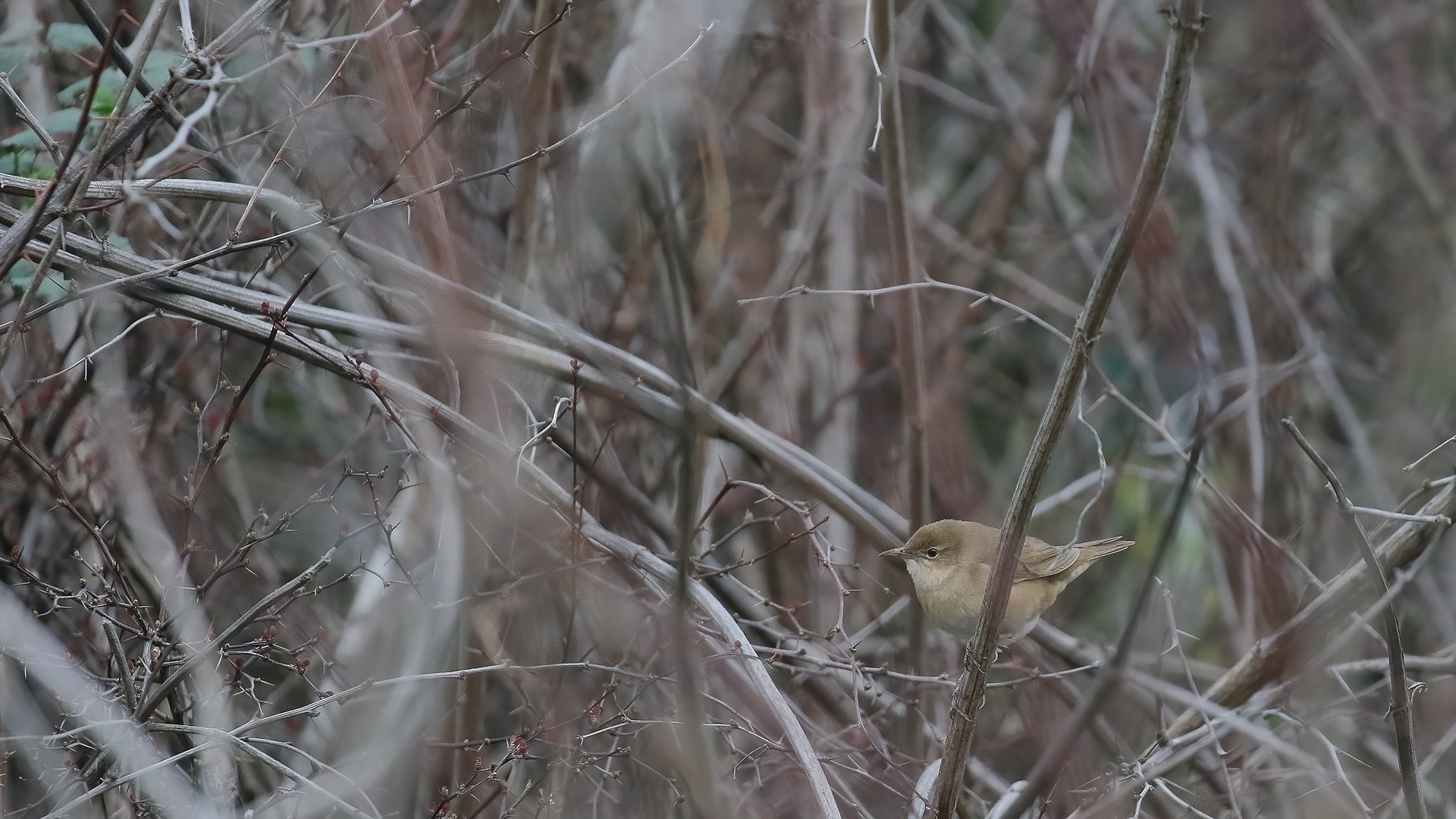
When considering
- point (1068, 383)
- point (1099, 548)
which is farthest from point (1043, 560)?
point (1068, 383)

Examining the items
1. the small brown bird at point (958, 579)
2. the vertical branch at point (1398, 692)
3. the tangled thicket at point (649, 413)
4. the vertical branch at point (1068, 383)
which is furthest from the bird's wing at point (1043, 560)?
the vertical branch at point (1068, 383)

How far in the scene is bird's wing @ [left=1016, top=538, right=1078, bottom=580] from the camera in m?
3.50

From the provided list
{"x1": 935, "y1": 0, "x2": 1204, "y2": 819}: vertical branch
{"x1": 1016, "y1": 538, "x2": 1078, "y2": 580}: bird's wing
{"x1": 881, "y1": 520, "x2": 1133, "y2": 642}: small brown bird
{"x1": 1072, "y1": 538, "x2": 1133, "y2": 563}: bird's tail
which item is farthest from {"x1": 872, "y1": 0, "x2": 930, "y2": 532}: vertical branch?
{"x1": 935, "y1": 0, "x2": 1204, "y2": 819}: vertical branch

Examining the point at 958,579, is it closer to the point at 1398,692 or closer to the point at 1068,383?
the point at 1398,692

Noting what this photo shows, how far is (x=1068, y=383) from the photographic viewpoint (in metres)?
1.72

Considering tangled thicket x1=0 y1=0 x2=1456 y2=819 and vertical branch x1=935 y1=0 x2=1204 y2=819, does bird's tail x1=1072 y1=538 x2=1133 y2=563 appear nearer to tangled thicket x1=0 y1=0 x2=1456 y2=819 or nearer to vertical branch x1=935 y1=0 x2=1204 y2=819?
tangled thicket x1=0 y1=0 x2=1456 y2=819

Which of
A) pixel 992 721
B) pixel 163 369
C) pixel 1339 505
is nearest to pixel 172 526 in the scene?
pixel 163 369

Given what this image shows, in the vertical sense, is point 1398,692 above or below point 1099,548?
above

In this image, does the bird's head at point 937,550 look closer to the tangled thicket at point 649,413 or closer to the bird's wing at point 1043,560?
the tangled thicket at point 649,413

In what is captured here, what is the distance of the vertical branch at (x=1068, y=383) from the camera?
1.50 m

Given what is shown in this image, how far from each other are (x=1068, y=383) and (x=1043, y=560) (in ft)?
6.57

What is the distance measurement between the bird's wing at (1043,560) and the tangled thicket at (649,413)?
0.60 ft

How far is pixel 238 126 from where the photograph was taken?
3.36 metres

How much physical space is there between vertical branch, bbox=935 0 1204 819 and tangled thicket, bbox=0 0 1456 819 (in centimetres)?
30
